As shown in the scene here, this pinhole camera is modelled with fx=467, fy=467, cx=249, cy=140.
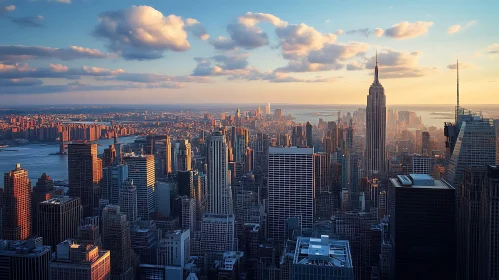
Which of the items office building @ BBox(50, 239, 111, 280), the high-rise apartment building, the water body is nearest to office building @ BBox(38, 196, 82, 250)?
the water body

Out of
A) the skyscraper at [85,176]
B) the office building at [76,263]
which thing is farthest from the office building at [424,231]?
the skyscraper at [85,176]

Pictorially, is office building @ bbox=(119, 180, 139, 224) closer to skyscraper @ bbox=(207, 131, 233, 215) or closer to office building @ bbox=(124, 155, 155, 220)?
office building @ bbox=(124, 155, 155, 220)

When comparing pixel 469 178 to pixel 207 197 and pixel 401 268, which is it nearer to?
pixel 401 268

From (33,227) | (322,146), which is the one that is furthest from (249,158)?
(33,227)

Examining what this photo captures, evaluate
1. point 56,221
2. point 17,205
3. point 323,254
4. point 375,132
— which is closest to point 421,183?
point 323,254

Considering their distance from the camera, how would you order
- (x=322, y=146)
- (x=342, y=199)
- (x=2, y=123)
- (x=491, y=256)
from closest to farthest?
1. (x=491, y=256)
2. (x=2, y=123)
3. (x=342, y=199)
4. (x=322, y=146)

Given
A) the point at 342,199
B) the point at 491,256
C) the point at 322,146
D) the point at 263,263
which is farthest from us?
the point at 322,146

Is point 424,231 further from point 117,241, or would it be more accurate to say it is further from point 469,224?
point 117,241
